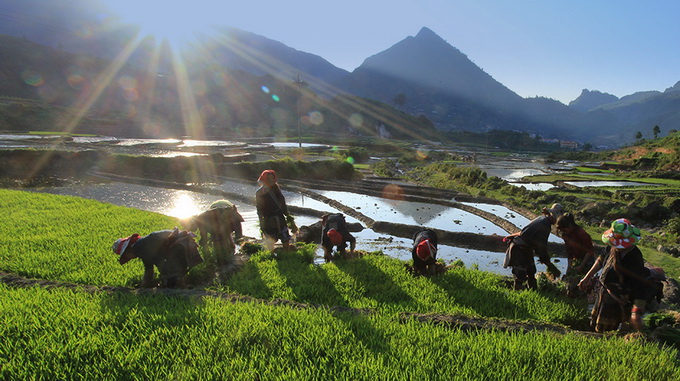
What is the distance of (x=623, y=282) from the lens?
143 inches

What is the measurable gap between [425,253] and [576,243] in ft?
8.84

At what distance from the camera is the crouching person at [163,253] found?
15.9 feet

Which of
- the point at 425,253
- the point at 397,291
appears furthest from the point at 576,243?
the point at 397,291

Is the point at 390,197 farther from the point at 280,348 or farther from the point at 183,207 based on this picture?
the point at 280,348

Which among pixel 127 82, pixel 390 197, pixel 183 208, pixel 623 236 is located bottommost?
pixel 183 208

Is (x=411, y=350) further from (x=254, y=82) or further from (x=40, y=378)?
(x=254, y=82)

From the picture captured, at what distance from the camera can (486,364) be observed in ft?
9.22

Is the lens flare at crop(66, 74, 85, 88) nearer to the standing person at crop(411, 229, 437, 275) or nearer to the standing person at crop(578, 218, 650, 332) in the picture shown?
the standing person at crop(411, 229, 437, 275)

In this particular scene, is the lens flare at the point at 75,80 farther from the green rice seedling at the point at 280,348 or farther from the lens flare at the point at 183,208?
the green rice seedling at the point at 280,348

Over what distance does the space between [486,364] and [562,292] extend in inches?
128

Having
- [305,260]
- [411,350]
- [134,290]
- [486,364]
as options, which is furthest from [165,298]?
[486,364]

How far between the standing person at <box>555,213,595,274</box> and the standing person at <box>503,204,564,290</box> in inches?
15.2

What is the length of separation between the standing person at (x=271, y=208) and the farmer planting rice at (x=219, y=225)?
504 mm

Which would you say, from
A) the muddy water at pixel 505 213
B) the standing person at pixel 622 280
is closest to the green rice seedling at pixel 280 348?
the standing person at pixel 622 280
